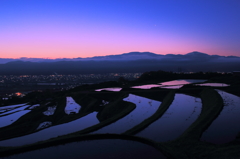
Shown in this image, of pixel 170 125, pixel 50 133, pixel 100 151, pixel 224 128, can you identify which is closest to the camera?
pixel 100 151

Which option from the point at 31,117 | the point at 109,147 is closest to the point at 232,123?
the point at 109,147

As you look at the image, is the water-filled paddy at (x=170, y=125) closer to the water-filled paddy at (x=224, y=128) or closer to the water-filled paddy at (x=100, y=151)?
the water-filled paddy at (x=224, y=128)

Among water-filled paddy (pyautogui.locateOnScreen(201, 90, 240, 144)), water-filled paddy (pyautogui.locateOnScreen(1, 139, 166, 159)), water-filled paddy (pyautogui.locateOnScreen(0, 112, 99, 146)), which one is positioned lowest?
water-filled paddy (pyautogui.locateOnScreen(0, 112, 99, 146))

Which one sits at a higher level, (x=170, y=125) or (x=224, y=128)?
(x=224, y=128)

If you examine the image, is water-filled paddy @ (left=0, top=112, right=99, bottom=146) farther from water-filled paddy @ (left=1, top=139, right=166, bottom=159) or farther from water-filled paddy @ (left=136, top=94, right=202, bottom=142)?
water-filled paddy @ (left=136, top=94, right=202, bottom=142)

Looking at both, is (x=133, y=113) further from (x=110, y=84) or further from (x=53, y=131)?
(x=110, y=84)

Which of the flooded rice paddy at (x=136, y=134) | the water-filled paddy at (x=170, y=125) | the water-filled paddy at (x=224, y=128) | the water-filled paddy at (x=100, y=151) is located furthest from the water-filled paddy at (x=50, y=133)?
the water-filled paddy at (x=224, y=128)

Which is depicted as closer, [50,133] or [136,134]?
[136,134]

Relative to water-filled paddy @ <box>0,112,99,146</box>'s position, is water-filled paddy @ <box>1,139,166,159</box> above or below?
above

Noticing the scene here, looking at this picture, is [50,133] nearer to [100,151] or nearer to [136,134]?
[100,151]

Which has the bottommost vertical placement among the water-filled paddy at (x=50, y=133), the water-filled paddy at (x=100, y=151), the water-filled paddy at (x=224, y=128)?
the water-filled paddy at (x=50, y=133)

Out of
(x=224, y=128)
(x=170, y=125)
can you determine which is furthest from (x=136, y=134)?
(x=224, y=128)

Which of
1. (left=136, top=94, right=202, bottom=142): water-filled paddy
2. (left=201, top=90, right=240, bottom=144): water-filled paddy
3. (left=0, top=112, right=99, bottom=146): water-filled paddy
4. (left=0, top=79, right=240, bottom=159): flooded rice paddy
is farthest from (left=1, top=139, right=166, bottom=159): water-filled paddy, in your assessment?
(left=0, top=112, right=99, bottom=146): water-filled paddy
